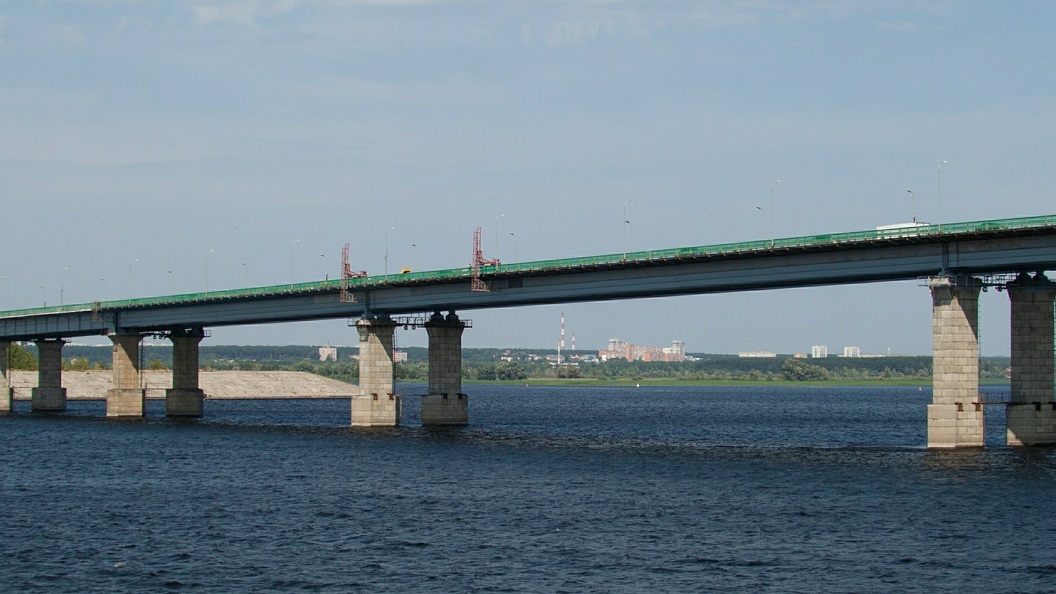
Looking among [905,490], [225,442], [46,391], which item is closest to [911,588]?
[905,490]

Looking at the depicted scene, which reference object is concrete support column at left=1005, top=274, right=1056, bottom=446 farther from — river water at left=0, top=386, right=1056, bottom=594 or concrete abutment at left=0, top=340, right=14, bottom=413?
concrete abutment at left=0, top=340, right=14, bottom=413

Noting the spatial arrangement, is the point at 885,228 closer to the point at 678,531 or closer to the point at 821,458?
the point at 821,458

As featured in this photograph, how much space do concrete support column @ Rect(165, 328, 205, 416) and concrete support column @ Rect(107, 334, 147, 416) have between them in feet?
12.1

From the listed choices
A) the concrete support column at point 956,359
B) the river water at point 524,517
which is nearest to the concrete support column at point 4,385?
the river water at point 524,517

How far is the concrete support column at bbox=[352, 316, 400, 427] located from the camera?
124750 millimetres

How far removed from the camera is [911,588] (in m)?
43.5

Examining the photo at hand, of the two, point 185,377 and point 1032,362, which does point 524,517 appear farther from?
point 185,377

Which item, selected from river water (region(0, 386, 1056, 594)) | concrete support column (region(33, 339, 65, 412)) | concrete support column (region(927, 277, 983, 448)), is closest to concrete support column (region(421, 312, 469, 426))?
river water (region(0, 386, 1056, 594))

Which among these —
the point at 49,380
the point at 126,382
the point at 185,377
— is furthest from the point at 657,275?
the point at 49,380

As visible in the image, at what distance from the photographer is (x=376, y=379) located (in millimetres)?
124938

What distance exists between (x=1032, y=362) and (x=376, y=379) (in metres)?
63.6

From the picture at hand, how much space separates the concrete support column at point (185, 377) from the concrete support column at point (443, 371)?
44.4 meters

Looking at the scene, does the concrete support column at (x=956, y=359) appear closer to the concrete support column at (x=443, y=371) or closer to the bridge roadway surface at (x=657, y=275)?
the bridge roadway surface at (x=657, y=275)

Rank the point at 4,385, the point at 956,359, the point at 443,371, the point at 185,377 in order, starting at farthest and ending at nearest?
1. the point at 4,385
2. the point at 185,377
3. the point at 443,371
4. the point at 956,359
